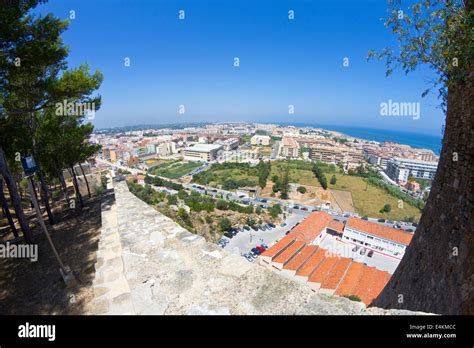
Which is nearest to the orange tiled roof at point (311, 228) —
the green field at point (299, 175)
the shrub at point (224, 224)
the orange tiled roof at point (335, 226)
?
the orange tiled roof at point (335, 226)

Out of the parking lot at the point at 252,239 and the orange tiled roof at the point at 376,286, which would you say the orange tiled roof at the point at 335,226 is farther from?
the orange tiled roof at the point at 376,286

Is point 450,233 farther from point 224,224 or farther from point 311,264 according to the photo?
point 224,224

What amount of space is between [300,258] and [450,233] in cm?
1330

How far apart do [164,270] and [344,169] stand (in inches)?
2585

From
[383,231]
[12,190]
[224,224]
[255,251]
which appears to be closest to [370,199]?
[383,231]

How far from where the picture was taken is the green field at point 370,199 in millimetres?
33250

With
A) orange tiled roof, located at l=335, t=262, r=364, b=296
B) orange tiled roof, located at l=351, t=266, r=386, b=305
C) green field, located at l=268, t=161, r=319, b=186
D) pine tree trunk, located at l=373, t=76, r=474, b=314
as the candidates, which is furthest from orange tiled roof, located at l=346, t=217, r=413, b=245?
green field, located at l=268, t=161, r=319, b=186

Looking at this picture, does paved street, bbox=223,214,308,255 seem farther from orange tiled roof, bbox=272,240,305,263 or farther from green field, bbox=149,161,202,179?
green field, bbox=149,161,202,179

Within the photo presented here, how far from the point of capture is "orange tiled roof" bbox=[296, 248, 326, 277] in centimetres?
1307

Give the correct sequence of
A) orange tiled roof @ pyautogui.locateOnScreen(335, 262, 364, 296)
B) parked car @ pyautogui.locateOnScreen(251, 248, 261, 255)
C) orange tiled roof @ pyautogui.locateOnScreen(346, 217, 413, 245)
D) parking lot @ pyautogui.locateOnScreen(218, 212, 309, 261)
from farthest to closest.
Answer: parking lot @ pyautogui.locateOnScreen(218, 212, 309, 261) < orange tiled roof @ pyautogui.locateOnScreen(346, 217, 413, 245) < parked car @ pyautogui.locateOnScreen(251, 248, 261, 255) < orange tiled roof @ pyautogui.locateOnScreen(335, 262, 364, 296)

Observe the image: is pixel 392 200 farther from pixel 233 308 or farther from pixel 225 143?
pixel 225 143

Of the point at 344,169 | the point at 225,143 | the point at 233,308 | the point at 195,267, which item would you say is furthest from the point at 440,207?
the point at 225,143

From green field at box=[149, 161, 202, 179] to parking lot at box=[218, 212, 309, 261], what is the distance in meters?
33.5

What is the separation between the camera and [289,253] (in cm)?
1469
